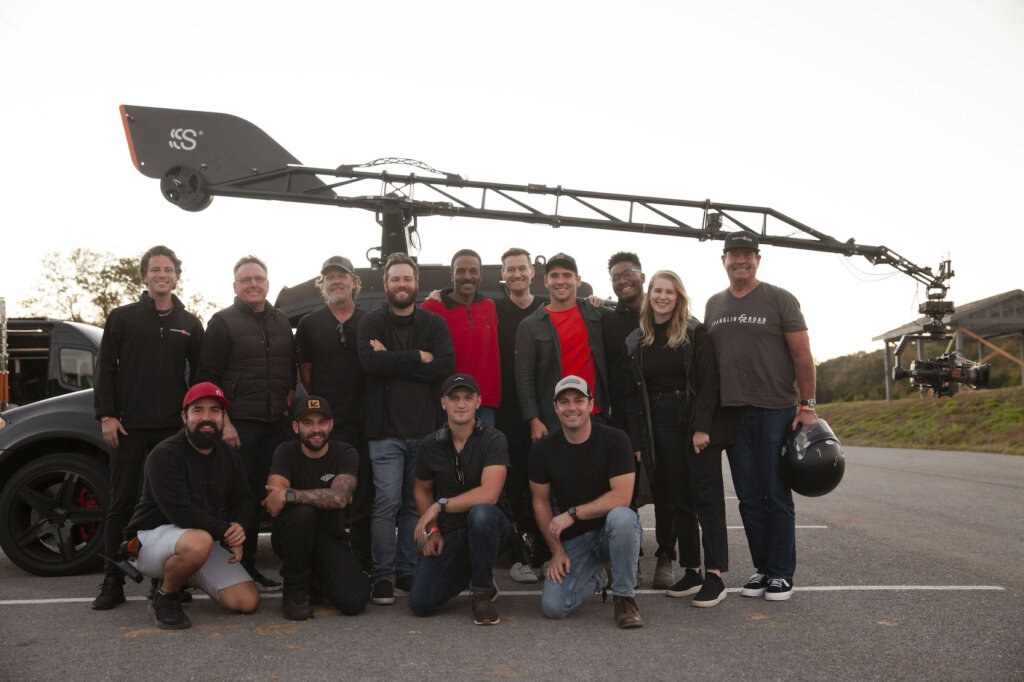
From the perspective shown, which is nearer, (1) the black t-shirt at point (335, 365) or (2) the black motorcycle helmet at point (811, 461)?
(2) the black motorcycle helmet at point (811, 461)

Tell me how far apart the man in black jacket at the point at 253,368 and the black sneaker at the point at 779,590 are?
3.27 m

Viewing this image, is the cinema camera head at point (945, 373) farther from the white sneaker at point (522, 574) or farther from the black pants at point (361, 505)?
the black pants at point (361, 505)

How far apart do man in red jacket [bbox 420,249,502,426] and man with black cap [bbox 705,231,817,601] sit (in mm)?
1569

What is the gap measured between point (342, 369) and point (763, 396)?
9.20 ft

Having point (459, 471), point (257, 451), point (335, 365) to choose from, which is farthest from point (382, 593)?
point (335, 365)

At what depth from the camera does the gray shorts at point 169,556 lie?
459 centimetres

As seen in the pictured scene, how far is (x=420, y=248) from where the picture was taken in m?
9.16

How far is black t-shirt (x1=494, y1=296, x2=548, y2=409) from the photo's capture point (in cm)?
588

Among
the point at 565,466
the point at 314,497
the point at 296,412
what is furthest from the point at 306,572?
the point at 565,466

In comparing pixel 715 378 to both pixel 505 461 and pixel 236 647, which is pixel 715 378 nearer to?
pixel 505 461

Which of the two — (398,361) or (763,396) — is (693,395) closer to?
(763,396)

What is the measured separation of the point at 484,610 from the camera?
4.46 meters

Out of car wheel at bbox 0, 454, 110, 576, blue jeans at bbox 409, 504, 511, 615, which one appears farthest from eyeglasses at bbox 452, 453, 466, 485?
car wheel at bbox 0, 454, 110, 576

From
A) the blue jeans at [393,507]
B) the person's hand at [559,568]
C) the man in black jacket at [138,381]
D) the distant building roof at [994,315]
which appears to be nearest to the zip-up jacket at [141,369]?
the man in black jacket at [138,381]
